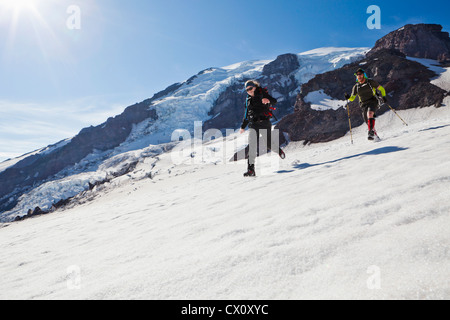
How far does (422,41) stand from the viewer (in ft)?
192

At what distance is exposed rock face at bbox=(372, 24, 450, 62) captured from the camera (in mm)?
57969

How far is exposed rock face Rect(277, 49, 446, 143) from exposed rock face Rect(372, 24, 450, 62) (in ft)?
137

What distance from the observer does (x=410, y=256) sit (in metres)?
1.48

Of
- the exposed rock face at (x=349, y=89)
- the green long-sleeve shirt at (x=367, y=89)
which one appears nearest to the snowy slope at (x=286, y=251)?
the green long-sleeve shirt at (x=367, y=89)

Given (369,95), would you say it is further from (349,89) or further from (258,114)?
(349,89)

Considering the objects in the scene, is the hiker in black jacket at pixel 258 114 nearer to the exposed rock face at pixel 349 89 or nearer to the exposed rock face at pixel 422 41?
the exposed rock face at pixel 349 89

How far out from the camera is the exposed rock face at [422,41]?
5797 centimetres

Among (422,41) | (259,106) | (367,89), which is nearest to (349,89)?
(367,89)

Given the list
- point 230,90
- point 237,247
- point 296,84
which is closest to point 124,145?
point 230,90

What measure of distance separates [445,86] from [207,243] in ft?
82.9

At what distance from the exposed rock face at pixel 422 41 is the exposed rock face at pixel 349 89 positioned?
41747mm

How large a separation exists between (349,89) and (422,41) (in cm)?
5326

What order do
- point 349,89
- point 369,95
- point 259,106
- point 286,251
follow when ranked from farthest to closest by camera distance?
point 349,89
point 369,95
point 259,106
point 286,251

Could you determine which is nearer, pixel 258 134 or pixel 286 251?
pixel 286 251
